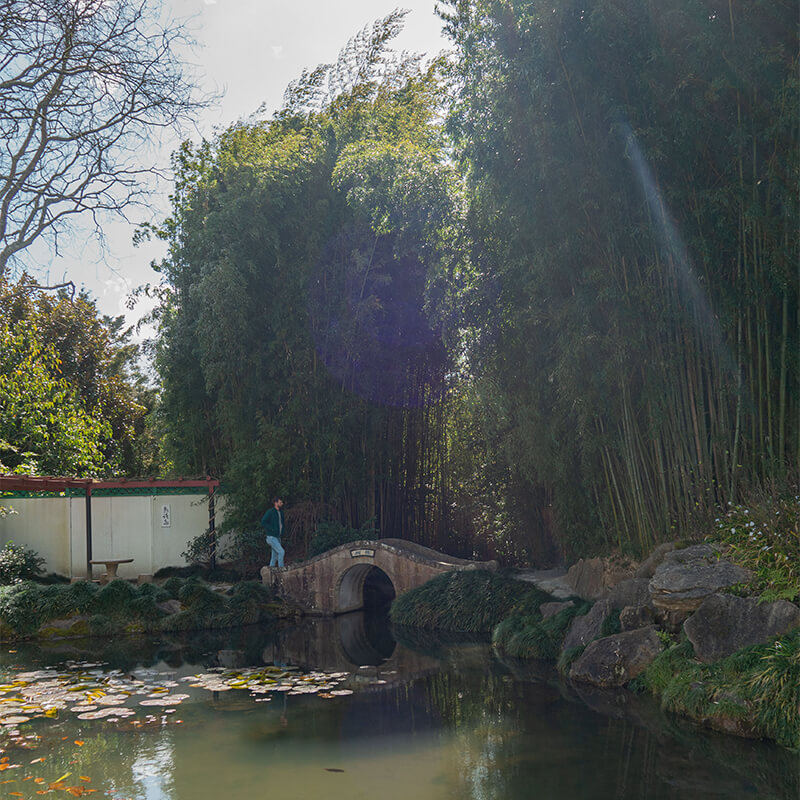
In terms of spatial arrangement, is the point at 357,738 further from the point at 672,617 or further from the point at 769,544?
the point at 769,544

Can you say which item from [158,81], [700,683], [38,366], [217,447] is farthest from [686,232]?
[38,366]

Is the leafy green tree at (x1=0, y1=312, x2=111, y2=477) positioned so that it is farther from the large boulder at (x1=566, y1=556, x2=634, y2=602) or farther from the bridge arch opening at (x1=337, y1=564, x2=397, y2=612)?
the large boulder at (x1=566, y1=556, x2=634, y2=602)

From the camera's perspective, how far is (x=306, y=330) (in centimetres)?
1340

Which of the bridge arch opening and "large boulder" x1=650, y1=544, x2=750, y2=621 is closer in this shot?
"large boulder" x1=650, y1=544, x2=750, y2=621

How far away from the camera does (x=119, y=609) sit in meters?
11.1

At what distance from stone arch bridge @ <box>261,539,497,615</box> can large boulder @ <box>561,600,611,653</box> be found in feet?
9.82

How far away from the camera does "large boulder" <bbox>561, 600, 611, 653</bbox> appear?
25.5 ft

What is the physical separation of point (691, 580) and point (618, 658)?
101cm

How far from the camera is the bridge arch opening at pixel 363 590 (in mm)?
12703

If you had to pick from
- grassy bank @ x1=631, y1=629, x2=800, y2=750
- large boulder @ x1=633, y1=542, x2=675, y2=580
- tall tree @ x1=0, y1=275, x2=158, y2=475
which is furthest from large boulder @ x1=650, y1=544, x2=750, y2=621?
tall tree @ x1=0, y1=275, x2=158, y2=475

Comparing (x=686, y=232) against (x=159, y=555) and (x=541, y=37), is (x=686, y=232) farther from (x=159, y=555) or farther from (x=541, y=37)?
(x=159, y=555)

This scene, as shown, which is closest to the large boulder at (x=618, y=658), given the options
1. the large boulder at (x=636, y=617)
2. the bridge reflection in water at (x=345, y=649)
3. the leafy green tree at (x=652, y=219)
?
the large boulder at (x=636, y=617)

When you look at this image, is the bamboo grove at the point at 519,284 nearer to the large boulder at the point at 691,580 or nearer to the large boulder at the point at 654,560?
the large boulder at the point at 654,560

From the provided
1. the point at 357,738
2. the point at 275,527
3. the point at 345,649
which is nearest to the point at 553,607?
the point at 345,649
